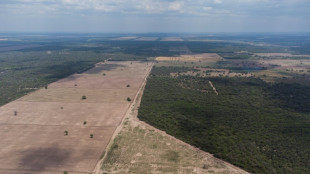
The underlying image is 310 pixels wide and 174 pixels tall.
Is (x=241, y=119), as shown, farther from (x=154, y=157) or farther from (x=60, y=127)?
(x=60, y=127)

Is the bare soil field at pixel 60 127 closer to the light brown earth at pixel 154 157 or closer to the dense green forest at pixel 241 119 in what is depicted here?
the light brown earth at pixel 154 157

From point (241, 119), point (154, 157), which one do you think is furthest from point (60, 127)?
point (241, 119)

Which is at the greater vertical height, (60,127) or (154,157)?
(60,127)

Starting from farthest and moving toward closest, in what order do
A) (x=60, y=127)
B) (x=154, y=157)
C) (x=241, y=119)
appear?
(x=241, y=119) < (x=60, y=127) < (x=154, y=157)

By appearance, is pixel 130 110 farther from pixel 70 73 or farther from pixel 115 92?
pixel 70 73

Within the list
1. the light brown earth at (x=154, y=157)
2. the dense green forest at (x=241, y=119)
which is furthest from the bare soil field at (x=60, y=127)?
the dense green forest at (x=241, y=119)

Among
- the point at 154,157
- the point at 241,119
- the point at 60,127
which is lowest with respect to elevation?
the point at 154,157

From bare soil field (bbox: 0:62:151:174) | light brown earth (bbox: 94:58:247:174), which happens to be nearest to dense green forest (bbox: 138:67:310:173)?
light brown earth (bbox: 94:58:247:174)
